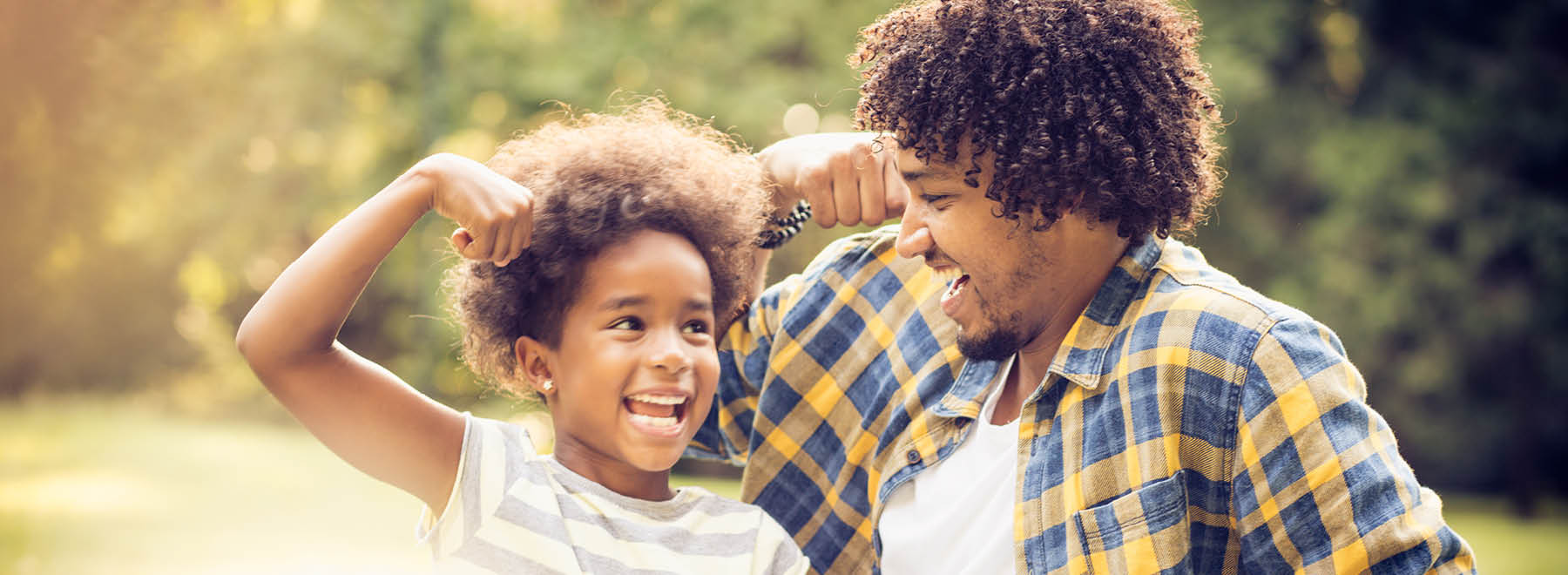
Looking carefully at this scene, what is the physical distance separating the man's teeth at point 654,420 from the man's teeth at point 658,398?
28 mm

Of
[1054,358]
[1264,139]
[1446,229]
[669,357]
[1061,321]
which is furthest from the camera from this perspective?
[1264,139]

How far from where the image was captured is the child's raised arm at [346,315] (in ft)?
6.64

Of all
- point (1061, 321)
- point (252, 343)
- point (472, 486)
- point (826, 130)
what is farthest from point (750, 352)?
point (826, 130)

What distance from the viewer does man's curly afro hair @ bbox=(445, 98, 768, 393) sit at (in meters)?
2.39

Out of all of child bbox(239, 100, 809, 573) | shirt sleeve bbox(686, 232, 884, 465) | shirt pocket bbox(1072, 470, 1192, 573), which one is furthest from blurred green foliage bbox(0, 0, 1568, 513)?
shirt pocket bbox(1072, 470, 1192, 573)

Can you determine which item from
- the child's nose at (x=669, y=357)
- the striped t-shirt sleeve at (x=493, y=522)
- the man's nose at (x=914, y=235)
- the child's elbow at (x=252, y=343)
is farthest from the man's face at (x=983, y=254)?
the child's elbow at (x=252, y=343)

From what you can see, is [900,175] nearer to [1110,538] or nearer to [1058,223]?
[1058,223]

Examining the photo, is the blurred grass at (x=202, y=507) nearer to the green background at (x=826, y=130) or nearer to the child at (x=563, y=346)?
the green background at (x=826, y=130)

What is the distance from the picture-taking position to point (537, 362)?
2436 millimetres

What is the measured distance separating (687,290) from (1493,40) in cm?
1359

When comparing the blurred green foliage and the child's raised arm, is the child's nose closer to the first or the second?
the child's raised arm

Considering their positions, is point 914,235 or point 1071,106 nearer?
point 1071,106

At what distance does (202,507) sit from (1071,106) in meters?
10.1

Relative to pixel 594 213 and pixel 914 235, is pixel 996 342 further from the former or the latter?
pixel 594 213
